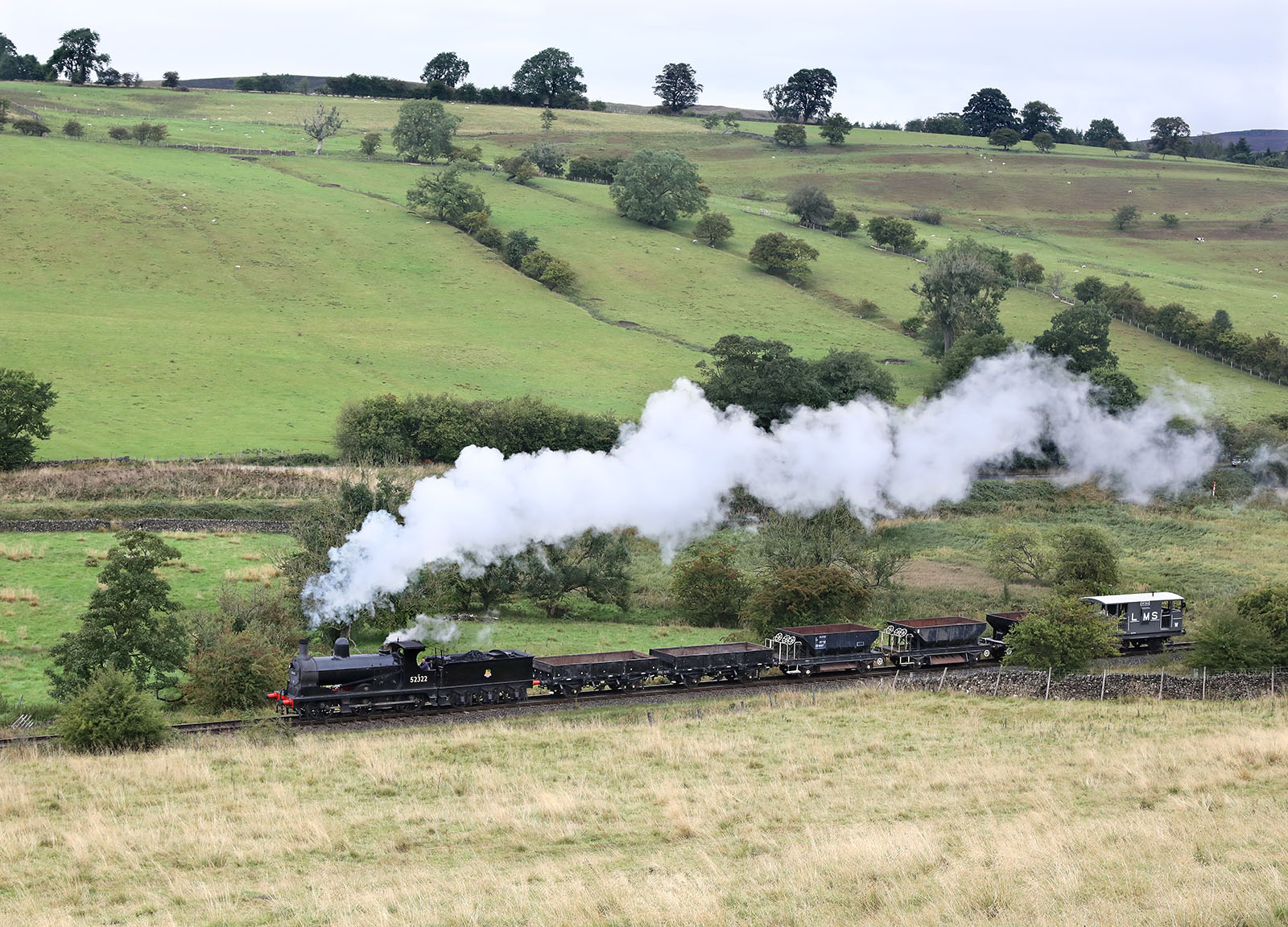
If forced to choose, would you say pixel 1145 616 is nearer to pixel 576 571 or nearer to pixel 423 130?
pixel 576 571

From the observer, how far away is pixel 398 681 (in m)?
32.9

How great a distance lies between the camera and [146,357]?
8712 cm

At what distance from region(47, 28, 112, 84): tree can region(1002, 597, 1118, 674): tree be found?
199912mm

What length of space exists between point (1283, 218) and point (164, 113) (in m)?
160

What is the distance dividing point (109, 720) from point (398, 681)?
7524 millimetres

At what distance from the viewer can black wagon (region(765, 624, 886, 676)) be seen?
39.9 meters

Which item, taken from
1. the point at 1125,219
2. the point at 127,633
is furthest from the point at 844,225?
the point at 127,633

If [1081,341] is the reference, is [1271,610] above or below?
below

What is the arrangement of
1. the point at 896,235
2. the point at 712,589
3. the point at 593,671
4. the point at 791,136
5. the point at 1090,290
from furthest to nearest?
the point at 791,136 < the point at 896,235 < the point at 1090,290 < the point at 712,589 < the point at 593,671

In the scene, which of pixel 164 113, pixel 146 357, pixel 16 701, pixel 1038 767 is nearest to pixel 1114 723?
pixel 1038 767

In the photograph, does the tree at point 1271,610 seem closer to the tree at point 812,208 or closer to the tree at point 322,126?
the tree at point 812,208

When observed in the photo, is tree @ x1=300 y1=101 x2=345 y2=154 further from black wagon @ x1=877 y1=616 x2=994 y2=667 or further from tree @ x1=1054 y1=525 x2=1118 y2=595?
black wagon @ x1=877 y1=616 x2=994 y2=667

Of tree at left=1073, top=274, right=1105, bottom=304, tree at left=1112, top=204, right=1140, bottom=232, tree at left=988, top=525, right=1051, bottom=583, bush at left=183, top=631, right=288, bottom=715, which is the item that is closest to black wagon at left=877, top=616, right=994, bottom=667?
tree at left=988, top=525, right=1051, bottom=583

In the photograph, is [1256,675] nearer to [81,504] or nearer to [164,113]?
[81,504]
